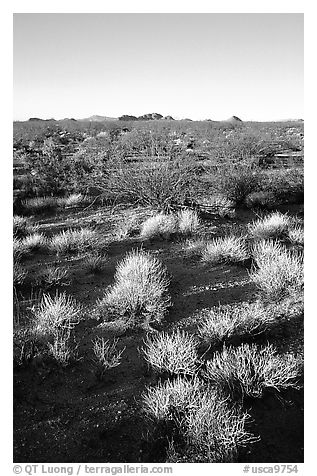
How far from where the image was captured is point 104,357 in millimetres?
4285

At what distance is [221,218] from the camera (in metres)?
9.91

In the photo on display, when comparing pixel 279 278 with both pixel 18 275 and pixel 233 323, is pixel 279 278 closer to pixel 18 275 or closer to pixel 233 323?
pixel 233 323

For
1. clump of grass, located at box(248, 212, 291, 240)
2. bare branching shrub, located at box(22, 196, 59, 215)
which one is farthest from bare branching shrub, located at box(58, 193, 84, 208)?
clump of grass, located at box(248, 212, 291, 240)

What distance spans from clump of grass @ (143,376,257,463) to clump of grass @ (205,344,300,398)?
228mm

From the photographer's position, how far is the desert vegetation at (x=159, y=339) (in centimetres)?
328

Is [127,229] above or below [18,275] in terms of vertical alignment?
above

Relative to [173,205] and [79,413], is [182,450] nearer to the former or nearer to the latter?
[79,413]

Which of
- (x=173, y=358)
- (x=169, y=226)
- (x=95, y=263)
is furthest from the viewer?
(x=169, y=226)

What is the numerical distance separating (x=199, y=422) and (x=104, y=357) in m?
1.52

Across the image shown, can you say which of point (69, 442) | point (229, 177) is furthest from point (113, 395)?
point (229, 177)

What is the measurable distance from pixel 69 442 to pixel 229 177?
30.1 feet

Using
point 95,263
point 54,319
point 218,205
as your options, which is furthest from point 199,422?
point 218,205

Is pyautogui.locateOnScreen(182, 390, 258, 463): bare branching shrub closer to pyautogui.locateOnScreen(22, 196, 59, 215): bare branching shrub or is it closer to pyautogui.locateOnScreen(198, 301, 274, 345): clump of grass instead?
pyautogui.locateOnScreen(198, 301, 274, 345): clump of grass

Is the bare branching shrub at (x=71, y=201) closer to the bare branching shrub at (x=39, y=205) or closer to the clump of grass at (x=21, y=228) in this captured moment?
the bare branching shrub at (x=39, y=205)
